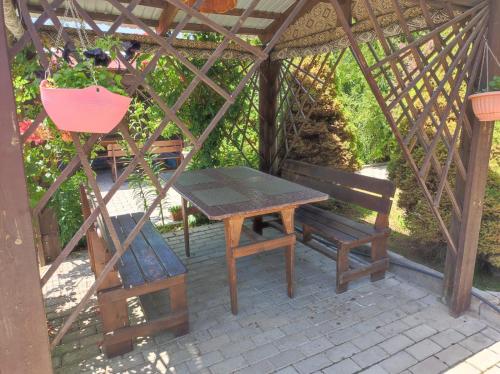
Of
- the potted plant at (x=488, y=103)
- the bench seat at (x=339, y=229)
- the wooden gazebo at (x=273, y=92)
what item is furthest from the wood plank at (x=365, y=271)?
the potted plant at (x=488, y=103)

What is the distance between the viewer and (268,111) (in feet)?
16.2

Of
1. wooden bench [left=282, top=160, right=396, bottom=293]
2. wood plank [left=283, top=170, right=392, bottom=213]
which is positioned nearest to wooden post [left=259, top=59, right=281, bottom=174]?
wood plank [left=283, top=170, right=392, bottom=213]

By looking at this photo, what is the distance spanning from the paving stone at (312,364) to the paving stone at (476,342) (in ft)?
3.26

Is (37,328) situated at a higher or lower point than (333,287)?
higher

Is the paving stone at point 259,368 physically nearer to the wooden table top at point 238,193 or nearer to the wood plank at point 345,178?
the wooden table top at point 238,193

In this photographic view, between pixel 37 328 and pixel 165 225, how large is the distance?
344 cm

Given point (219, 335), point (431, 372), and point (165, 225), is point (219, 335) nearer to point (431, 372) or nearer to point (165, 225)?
point (431, 372)

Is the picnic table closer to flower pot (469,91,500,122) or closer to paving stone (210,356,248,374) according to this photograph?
paving stone (210,356,248,374)

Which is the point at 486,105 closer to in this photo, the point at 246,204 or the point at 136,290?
the point at 246,204

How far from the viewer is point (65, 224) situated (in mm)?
3807

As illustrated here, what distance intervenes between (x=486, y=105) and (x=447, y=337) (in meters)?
1.62

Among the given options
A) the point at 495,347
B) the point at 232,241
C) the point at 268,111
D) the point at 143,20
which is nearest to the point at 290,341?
the point at 232,241

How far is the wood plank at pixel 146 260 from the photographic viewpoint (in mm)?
2516

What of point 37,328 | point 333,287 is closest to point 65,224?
point 37,328
